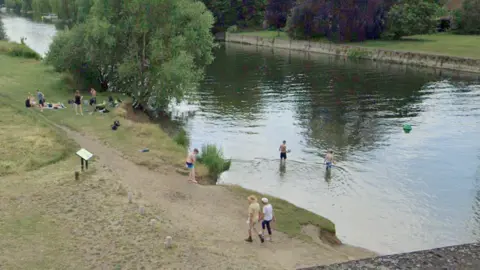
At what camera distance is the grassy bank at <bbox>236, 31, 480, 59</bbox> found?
244 ft

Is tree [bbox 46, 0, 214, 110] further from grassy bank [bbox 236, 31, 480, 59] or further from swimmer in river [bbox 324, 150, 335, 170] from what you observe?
grassy bank [bbox 236, 31, 480, 59]

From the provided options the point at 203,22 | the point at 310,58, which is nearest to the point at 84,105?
the point at 203,22

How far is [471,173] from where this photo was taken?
2956cm

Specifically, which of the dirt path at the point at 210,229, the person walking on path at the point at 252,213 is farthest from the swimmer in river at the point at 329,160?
the person walking on path at the point at 252,213

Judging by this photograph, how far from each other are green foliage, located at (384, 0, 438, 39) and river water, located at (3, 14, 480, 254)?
23263mm

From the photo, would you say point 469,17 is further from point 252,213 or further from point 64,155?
point 252,213

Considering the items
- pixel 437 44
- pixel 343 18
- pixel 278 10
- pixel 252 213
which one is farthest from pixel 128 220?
pixel 278 10

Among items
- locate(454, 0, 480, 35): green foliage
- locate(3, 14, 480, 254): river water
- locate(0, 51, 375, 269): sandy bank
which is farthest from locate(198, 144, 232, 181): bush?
locate(454, 0, 480, 35): green foliage

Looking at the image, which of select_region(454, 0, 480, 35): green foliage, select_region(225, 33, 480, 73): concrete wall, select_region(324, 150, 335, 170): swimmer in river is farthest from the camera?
select_region(454, 0, 480, 35): green foliage

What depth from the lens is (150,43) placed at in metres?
40.8

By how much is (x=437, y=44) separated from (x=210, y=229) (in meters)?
73.4

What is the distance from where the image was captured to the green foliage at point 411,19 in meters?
87.6

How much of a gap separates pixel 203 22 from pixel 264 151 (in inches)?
592

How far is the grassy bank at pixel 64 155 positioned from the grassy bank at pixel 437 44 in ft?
180
